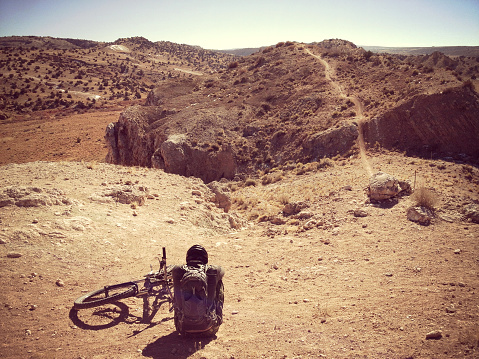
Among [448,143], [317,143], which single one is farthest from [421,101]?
[317,143]

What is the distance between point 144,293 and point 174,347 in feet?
5.31

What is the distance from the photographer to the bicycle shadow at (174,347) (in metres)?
4.30

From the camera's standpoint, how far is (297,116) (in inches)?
951

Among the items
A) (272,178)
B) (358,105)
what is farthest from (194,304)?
(358,105)

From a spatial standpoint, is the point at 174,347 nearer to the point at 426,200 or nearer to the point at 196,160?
the point at 426,200

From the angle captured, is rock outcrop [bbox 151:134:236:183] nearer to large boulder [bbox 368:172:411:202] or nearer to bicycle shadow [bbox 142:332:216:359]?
large boulder [bbox 368:172:411:202]

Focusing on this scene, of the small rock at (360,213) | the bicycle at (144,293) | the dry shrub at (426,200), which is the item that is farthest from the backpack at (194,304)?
the dry shrub at (426,200)

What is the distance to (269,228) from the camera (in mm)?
11805

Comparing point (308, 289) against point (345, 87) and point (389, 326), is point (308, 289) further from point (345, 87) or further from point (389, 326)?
point (345, 87)

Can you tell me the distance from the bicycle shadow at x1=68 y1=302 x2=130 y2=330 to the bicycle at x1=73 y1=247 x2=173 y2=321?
0.50 ft

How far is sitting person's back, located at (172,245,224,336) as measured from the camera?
4246mm

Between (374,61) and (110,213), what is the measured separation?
26.9 m

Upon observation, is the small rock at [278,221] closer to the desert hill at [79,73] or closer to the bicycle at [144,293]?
the bicycle at [144,293]

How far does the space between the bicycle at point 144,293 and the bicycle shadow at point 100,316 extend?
0.50ft
